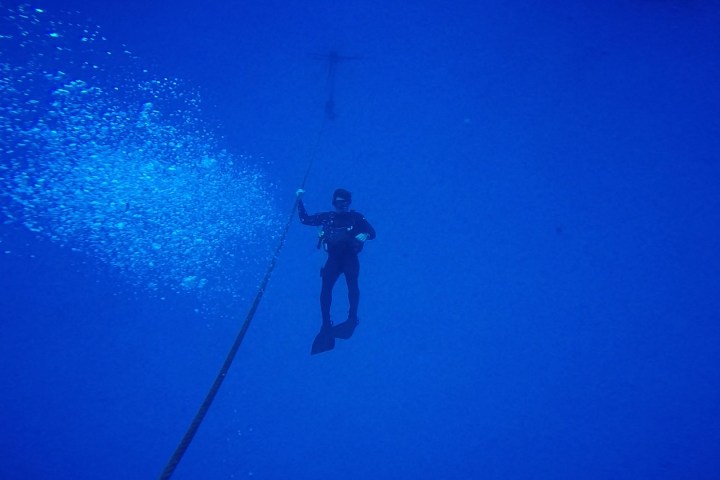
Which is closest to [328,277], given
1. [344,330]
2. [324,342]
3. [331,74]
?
[344,330]

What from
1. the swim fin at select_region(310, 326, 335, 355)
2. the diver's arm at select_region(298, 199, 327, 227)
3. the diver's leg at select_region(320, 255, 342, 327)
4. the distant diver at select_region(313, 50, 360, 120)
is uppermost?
the distant diver at select_region(313, 50, 360, 120)

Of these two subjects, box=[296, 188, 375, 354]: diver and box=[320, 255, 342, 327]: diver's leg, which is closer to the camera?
box=[296, 188, 375, 354]: diver

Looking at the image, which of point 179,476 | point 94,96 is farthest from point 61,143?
point 179,476

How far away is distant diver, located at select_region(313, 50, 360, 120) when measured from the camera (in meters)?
8.47

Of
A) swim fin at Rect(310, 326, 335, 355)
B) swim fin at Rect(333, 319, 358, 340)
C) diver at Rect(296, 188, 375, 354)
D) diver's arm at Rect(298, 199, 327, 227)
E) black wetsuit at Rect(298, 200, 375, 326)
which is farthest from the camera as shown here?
diver's arm at Rect(298, 199, 327, 227)

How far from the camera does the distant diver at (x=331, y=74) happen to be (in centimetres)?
847

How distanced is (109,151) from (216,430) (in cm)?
945

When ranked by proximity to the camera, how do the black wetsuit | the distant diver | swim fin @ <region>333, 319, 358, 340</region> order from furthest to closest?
the distant diver < the black wetsuit < swim fin @ <region>333, 319, 358, 340</region>

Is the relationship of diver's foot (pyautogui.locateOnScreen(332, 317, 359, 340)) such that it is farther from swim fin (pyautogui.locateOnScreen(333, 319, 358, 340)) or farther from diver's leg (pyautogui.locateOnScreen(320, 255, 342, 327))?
diver's leg (pyautogui.locateOnScreen(320, 255, 342, 327))

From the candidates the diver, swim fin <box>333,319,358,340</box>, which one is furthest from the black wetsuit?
swim fin <box>333,319,358,340</box>

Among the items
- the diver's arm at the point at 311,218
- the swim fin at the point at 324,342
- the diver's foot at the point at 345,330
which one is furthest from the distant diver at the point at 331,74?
the swim fin at the point at 324,342

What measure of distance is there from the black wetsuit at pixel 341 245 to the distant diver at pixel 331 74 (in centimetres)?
478

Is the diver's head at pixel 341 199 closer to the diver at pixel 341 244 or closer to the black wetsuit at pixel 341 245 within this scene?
the diver at pixel 341 244

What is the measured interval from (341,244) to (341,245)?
0.01 m
